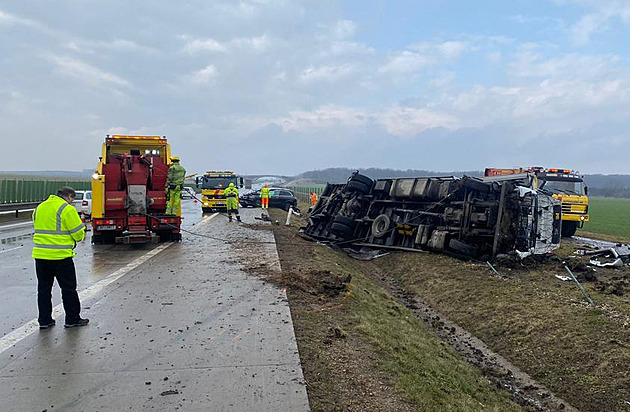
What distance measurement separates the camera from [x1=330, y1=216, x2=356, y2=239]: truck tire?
53.4 ft

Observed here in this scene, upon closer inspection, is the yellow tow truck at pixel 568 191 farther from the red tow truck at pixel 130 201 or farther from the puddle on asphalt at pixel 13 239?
the puddle on asphalt at pixel 13 239

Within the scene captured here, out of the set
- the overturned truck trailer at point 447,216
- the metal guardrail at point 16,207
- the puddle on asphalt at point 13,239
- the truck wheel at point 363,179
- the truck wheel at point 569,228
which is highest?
the truck wheel at point 363,179

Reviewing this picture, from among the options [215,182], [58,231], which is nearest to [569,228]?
[215,182]

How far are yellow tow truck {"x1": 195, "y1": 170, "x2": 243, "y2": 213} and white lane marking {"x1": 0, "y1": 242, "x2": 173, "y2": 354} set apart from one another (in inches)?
587

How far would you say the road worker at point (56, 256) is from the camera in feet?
20.1

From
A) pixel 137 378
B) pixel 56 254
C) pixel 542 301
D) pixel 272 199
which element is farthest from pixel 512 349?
pixel 272 199

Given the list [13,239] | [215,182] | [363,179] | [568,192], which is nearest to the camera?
[13,239]

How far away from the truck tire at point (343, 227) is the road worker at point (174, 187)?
193 inches

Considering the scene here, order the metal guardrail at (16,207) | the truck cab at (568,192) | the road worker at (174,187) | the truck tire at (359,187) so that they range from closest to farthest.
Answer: the road worker at (174,187) → the truck tire at (359,187) → the truck cab at (568,192) → the metal guardrail at (16,207)

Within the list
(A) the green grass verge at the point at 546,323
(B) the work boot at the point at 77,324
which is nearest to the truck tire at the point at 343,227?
(A) the green grass verge at the point at 546,323

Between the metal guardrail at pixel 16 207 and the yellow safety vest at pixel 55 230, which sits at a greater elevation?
the yellow safety vest at pixel 55 230

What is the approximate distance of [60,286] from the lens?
6199 mm

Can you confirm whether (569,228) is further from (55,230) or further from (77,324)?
(55,230)

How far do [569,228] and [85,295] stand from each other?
61.3ft
